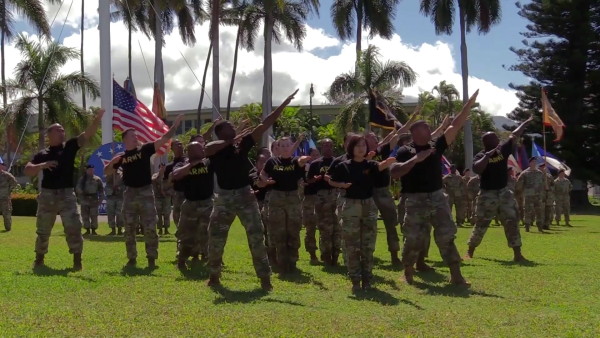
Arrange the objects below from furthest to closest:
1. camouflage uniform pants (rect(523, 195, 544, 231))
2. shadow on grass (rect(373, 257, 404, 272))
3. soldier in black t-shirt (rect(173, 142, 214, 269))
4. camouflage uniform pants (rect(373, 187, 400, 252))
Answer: camouflage uniform pants (rect(523, 195, 544, 231)), shadow on grass (rect(373, 257, 404, 272)), camouflage uniform pants (rect(373, 187, 400, 252)), soldier in black t-shirt (rect(173, 142, 214, 269))

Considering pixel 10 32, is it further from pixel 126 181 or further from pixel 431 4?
pixel 126 181

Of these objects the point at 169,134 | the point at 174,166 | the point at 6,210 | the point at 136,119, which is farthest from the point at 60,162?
the point at 6,210

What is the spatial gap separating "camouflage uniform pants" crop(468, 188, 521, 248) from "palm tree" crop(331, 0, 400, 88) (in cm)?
3338

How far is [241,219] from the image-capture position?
8.70 metres

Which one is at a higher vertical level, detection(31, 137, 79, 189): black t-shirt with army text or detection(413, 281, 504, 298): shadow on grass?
detection(31, 137, 79, 189): black t-shirt with army text

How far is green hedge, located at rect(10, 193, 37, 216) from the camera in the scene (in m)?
32.3

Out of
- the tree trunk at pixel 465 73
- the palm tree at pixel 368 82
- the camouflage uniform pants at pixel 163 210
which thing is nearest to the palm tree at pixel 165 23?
the palm tree at pixel 368 82

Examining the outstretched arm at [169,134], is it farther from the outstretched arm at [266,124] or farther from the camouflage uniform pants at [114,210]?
the camouflage uniform pants at [114,210]

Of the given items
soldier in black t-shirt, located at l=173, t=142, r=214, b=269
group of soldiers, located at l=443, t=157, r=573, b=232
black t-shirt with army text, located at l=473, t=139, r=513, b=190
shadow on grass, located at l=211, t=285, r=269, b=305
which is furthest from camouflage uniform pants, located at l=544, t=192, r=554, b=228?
shadow on grass, located at l=211, t=285, r=269, b=305

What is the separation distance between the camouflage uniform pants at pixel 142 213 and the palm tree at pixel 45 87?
863 inches

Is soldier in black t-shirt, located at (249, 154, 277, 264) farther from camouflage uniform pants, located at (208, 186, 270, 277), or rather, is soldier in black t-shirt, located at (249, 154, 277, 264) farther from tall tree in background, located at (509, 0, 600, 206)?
tall tree in background, located at (509, 0, 600, 206)

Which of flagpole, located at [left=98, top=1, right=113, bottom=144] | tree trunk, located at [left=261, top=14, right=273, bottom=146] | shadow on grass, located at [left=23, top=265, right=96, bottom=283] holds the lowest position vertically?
shadow on grass, located at [left=23, top=265, right=96, bottom=283]

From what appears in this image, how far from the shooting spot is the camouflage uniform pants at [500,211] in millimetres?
11734

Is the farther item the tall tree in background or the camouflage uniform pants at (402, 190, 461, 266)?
the tall tree in background
